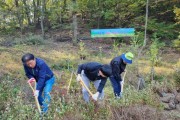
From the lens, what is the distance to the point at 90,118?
14.0ft

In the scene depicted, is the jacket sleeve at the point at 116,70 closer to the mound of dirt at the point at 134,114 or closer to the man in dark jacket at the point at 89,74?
the man in dark jacket at the point at 89,74

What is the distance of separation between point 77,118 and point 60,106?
0.37m

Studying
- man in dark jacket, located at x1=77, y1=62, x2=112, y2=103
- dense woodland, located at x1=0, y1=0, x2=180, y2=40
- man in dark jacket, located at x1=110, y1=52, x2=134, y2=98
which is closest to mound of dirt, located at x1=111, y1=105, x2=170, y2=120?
man in dark jacket, located at x1=77, y1=62, x2=112, y2=103

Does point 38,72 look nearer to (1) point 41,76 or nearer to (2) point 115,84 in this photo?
(1) point 41,76

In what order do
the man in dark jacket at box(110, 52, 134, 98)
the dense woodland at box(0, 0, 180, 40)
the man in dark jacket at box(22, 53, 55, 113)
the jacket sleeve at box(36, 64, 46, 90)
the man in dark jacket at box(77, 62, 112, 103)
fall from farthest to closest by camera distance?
1. the dense woodland at box(0, 0, 180, 40)
2. the man in dark jacket at box(110, 52, 134, 98)
3. the man in dark jacket at box(77, 62, 112, 103)
4. the jacket sleeve at box(36, 64, 46, 90)
5. the man in dark jacket at box(22, 53, 55, 113)

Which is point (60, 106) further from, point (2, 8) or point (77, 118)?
point (2, 8)

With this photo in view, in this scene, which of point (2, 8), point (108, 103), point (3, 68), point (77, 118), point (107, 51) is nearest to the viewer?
point (77, 118)

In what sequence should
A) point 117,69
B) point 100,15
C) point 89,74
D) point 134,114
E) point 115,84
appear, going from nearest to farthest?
point 134,114 → point 89,74 → point 117,69 → point 115,84 → point 100,15

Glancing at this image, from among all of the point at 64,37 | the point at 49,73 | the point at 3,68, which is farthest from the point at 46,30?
the point at 49,73

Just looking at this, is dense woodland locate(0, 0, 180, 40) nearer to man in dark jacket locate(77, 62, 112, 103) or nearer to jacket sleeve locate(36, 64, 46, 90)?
man in dark jacket locate(77, 62, 112, 103)

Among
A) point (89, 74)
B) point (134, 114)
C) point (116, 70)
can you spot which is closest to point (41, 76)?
point (89, 74)

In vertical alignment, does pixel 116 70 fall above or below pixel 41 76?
below

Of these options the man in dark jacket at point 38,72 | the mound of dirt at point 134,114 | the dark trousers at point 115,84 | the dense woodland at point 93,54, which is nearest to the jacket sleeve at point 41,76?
the man in dark jacket at point 38,72

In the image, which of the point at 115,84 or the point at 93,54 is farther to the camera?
the point at 93,54
